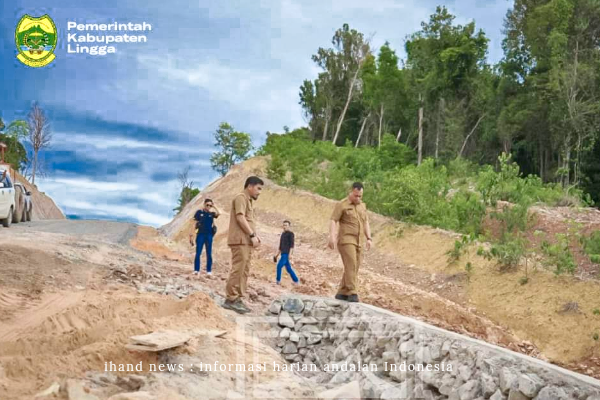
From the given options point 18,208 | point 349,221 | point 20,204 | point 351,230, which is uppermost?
point 349,221

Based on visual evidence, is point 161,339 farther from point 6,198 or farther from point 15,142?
point 15,142

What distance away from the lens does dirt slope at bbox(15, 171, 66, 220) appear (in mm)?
39500

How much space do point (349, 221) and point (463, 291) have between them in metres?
6.08

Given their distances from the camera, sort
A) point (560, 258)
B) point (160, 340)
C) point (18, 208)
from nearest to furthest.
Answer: point (160, 340), point (560, 258), point (18, 208)

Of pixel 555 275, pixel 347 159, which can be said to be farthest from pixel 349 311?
pixel 347 159

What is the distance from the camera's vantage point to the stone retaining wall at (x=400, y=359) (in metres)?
5.71

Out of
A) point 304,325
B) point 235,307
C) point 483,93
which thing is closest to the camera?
point 235,307

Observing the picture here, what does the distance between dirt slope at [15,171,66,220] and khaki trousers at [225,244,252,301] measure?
32810 millimetres

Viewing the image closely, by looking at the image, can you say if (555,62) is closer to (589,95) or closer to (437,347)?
(589,95)

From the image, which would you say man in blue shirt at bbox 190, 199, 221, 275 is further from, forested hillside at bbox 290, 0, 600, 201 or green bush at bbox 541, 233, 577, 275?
forested hillside at bbox 290, 0, 600, 201

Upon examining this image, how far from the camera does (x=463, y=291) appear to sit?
13844 millimetres

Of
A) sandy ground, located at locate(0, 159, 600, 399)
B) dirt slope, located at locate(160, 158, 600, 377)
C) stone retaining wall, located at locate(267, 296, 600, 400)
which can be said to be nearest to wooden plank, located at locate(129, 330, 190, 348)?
sandy ground, located at locate(0, 159, 600, 399)

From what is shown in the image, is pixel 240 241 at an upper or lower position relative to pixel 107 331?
upper

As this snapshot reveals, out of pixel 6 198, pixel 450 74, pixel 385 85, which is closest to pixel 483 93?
pixel 450 74
